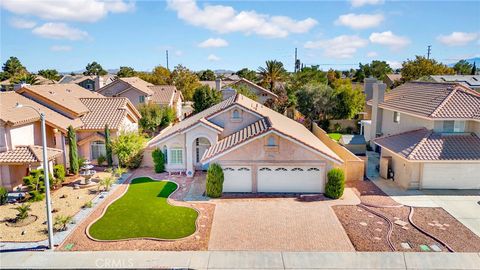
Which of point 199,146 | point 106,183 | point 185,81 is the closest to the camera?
point 106,183

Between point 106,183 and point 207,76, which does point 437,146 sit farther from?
point 207,76

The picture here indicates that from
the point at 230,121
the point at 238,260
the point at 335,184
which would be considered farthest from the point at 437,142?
the point at 238,260

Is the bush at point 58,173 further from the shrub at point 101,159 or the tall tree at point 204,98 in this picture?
the tall tree at point 204,98

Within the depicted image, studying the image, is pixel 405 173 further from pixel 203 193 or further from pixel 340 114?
pixel 340 114

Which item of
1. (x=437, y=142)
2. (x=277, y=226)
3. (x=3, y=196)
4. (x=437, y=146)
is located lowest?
(x=277, y=226)

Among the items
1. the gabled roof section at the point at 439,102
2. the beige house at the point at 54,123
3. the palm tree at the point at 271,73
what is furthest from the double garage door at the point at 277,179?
the palm tree at the point at 271,73

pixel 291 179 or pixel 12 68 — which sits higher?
pixel 12 68
